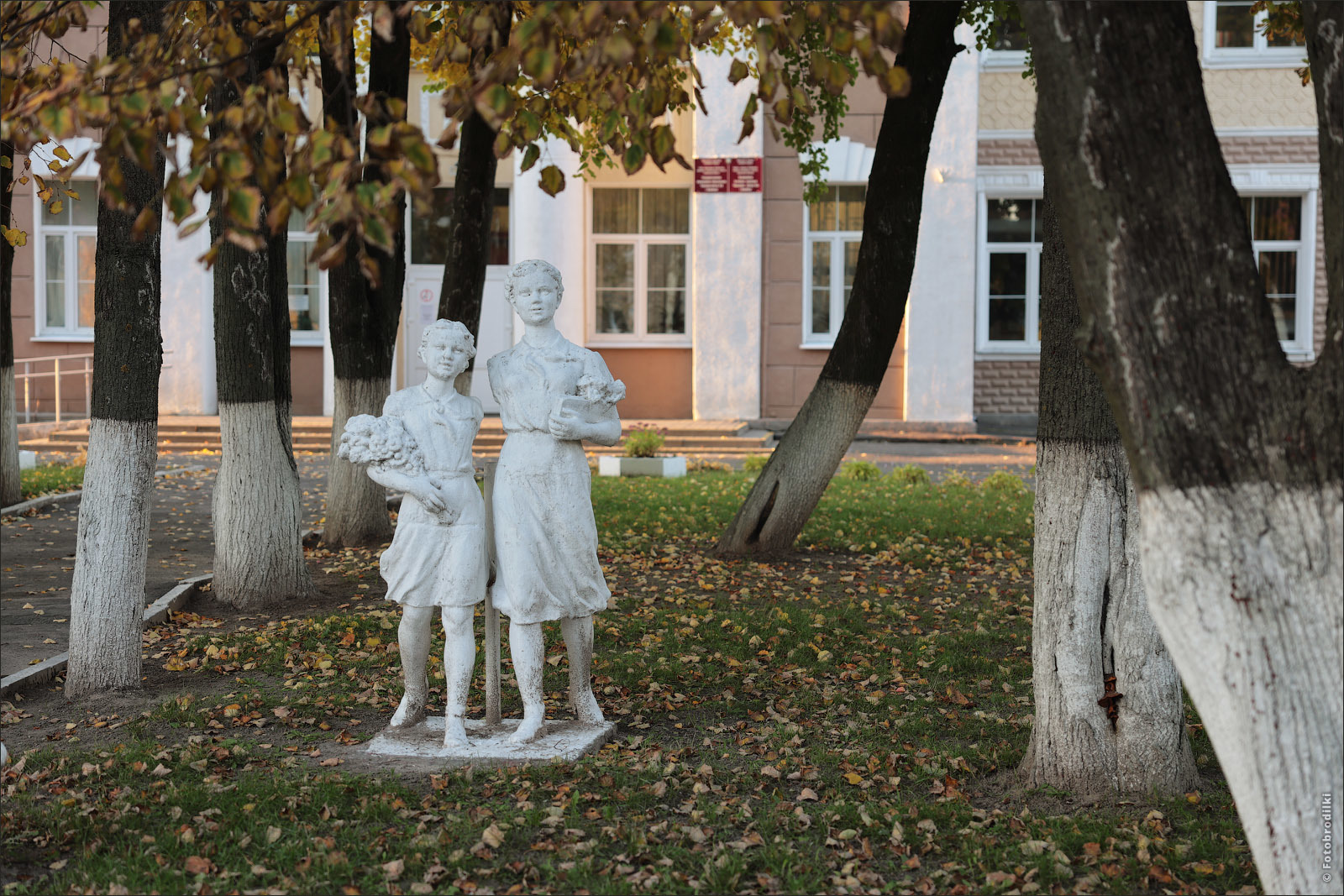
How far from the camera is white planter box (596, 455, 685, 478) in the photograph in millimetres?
14688

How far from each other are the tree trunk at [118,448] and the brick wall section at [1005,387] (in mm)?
15863

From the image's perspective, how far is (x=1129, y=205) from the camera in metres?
2.85

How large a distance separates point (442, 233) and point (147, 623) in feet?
42.7

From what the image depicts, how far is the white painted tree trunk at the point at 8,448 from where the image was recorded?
11555 mm

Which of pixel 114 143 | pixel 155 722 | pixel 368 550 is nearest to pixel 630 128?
pixel 114 143

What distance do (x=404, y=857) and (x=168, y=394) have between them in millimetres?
16742

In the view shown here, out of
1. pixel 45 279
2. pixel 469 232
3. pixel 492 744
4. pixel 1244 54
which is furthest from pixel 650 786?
pixel 1244 54

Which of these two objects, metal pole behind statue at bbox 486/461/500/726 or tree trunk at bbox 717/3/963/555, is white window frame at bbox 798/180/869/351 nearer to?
tree trunk at bbox 717/3/963/555

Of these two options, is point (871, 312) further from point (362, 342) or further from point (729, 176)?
point (729, 176)

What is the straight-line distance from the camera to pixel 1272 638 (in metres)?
2.87

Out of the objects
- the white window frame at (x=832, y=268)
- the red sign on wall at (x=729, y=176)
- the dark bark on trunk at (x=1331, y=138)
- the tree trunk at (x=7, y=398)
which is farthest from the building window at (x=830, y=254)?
the dark bark on trunk at (x=1331, y=138)

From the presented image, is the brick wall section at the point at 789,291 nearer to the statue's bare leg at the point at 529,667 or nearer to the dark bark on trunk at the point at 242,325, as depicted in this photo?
the dark bark on trunk at the point at 242,325

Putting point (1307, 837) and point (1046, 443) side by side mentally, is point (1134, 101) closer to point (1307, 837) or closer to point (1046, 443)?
point (1307, 837)

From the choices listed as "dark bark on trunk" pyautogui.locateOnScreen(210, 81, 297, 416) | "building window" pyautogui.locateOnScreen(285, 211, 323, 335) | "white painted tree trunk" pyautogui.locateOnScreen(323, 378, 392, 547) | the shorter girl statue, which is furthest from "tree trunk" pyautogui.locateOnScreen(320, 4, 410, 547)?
"building window" pyautogui.locateOnScreen(285, 211, 323, 335)
